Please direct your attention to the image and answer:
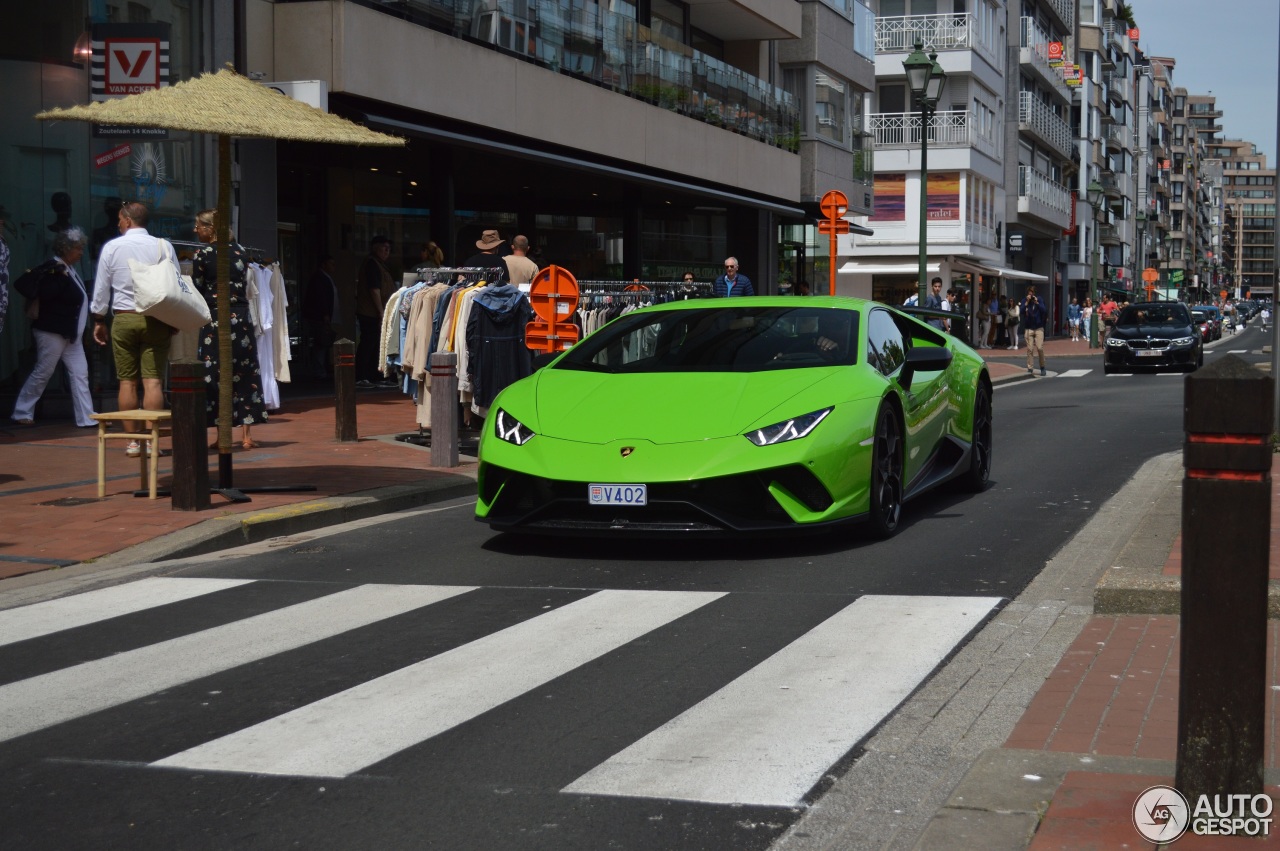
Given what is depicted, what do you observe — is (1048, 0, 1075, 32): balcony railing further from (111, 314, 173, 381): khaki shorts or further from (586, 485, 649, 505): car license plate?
(586, 485, 649, 505): car license plate

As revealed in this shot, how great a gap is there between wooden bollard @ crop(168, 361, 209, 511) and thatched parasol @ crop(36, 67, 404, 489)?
59 cm

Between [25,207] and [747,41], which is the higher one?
[747,41]

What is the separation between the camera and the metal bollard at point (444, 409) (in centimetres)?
1257

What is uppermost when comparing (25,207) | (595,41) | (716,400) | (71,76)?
(595,41)


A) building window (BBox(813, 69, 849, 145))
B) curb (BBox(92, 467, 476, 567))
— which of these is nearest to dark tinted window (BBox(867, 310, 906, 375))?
curb (BBox(92, 467, 476, 567))

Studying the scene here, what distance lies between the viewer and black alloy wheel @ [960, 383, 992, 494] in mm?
11102

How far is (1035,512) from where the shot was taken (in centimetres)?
1005

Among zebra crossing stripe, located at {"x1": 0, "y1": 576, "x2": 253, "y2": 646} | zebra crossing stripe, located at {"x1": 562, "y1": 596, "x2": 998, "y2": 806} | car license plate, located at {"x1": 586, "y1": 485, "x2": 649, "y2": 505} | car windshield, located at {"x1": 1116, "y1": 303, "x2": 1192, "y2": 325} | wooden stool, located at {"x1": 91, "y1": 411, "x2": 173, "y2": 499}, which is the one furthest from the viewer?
car windshield, located at {"x1": 1116, "y1": 303, "x2": 1192, "y2": 325}

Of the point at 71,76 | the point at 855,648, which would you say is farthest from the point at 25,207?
the point at 855,648

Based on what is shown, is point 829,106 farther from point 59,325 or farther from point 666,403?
point 666,403

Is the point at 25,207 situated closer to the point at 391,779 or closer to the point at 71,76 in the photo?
the point at 71,76

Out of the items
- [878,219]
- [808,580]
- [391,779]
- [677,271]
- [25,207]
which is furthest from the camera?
[878,219]

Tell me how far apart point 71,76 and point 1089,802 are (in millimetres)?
15134

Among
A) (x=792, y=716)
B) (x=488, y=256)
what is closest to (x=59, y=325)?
(x=488, y=256)
